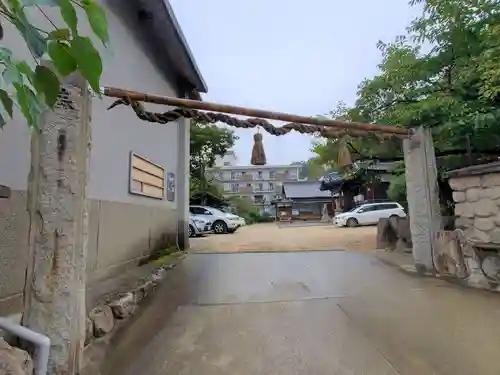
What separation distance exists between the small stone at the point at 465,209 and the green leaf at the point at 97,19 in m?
4.72

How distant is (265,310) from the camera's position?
10.7 ft

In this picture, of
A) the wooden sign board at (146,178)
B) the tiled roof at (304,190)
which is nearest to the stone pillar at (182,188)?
the wooden sign board at (146,178)

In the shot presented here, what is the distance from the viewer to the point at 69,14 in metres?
0.73

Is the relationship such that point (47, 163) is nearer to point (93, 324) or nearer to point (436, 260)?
point (93, 324)

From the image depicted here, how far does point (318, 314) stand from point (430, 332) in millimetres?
969

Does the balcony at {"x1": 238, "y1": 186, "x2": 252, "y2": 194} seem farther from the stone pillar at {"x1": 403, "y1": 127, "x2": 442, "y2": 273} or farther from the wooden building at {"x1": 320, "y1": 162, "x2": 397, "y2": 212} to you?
the stone pillar at {"x1": 403, "y1": 127, "x2": 442, "y2": 273}

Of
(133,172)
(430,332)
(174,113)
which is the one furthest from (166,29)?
(430,332)

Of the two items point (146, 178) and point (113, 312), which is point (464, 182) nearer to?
point (113, 312)

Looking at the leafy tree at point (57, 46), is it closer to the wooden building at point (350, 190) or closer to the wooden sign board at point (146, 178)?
the wooden sign board at point (146, 178)

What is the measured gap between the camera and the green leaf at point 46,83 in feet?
2.60

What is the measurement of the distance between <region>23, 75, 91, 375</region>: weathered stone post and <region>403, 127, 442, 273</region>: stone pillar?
15.0 ft

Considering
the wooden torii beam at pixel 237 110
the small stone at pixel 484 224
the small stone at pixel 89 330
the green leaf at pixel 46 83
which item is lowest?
the small stone at pixel 89 330

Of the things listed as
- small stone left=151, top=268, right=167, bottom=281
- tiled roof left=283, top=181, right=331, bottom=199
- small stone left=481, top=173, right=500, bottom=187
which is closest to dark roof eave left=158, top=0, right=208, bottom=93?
small stone left=151, top=268, right=167, bottom=281

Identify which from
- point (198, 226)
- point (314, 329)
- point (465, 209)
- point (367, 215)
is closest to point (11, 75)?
point (314, 329)
